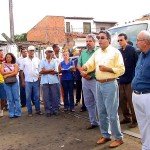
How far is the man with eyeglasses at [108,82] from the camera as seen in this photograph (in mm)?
5117

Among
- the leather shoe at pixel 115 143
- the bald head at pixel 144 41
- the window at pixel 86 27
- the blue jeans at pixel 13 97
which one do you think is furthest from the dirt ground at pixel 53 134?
the window at pixel 86 27

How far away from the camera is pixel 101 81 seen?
17.1 feet

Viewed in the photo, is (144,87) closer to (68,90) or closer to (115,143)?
(115,143)

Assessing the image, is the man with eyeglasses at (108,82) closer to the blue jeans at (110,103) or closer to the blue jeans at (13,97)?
the blue jeans at (110,103)

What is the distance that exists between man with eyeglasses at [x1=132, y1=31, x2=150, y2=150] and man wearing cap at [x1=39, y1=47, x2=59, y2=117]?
13.1 feet

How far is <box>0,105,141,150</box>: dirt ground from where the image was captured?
5.58m

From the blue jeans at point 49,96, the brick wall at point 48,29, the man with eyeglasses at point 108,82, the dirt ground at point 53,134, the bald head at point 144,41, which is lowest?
the dirt ground at point 53,134

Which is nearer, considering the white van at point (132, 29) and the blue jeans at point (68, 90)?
the white van at point (132, 29)

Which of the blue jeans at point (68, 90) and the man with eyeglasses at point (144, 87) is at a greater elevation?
the man with eyeglasses at point (144, 87)

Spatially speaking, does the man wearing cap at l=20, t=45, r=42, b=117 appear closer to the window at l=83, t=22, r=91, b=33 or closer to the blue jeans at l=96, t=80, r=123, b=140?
the blue jeans at l=96, t=80, r=123, b=140

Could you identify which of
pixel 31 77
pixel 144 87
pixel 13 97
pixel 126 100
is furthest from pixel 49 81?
pixel 144 87

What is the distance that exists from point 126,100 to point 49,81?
237 cm

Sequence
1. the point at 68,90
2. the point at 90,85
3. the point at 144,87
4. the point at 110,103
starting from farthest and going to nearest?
the point at 68,90 < the point at 90,85 < the point at 110,103 < the point at 144,87

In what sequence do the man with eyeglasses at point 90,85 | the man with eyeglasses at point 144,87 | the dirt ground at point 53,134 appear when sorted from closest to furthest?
1. the man with eyeglasses at point 144,87
2. the dirt ground at point 53,134
3. the man with eyeglasses at point 90,85
